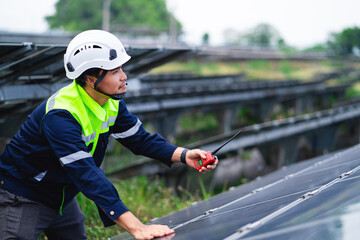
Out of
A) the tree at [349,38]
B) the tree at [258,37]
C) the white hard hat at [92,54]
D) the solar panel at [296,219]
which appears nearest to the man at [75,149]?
the white hard hat at [92,54]

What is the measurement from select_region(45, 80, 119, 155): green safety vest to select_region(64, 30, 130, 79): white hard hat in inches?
5.1

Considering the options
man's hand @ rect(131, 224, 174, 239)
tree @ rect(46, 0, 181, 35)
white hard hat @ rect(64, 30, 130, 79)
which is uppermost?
tree @ rect(46, 0, 181, 35)

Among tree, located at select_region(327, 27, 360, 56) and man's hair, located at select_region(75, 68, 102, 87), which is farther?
tree, located at select_region(327, 27, 360, 56)

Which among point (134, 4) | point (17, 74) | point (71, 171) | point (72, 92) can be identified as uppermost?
point (134, 4)

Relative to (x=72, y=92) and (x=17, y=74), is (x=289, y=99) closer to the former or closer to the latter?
(x=17, y=74)

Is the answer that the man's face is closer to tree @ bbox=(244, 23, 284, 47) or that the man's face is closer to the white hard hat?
the white hard hat

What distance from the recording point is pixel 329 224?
73.6 inches

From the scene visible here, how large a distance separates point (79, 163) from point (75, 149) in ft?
0.29

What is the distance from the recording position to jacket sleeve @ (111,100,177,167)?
336 centimetres

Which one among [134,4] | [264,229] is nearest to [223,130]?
[264,229]

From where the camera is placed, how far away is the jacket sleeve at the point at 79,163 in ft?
8.64

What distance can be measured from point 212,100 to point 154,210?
9562 millimetres

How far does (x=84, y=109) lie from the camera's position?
2861 millimetres

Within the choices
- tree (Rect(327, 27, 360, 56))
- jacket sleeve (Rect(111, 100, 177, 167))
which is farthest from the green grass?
tree (Rect(327, 27, 360, 56))
